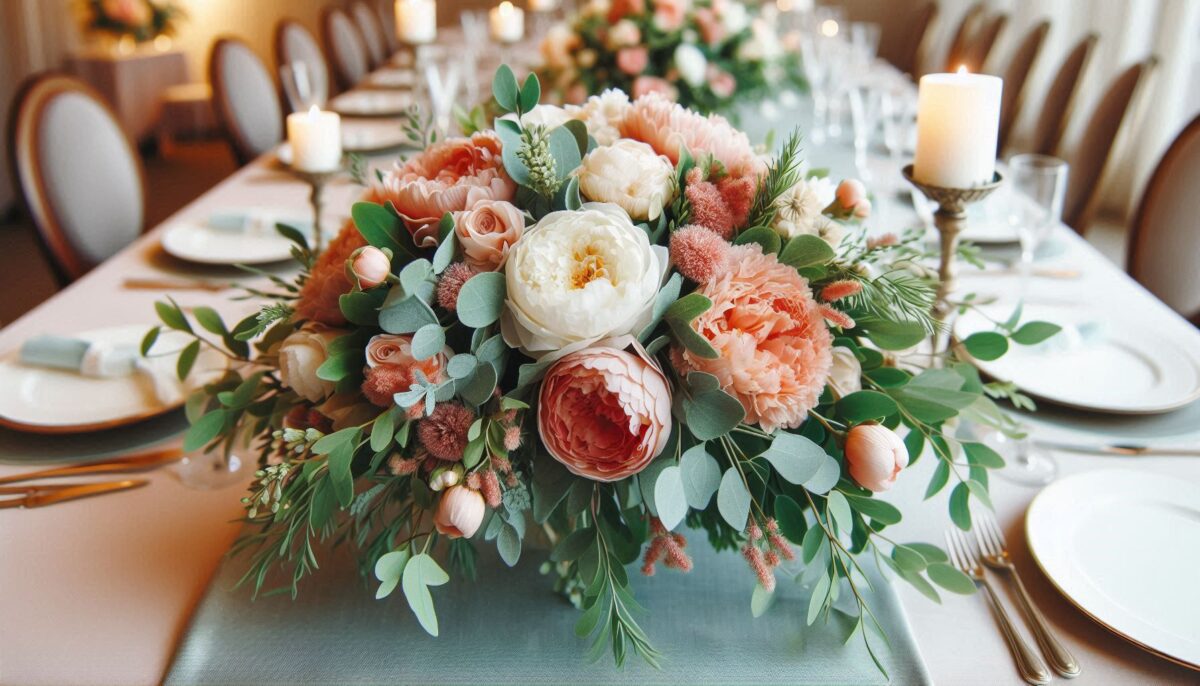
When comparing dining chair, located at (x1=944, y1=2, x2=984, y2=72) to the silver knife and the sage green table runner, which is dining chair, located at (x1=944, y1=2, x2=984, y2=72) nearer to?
the silver knife

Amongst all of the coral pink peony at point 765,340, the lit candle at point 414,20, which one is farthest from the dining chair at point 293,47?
the coral pink peony at point 765,340

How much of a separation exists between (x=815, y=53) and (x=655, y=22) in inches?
39.1

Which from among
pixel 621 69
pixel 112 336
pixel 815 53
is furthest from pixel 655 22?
pixel 112 336

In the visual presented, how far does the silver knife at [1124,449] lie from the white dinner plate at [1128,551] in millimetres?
89

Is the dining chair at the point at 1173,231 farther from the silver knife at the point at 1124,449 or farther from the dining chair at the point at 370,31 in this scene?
the dining chair at the point at 370,31

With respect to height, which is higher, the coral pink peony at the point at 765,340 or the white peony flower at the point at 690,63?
the white peony flower at the point at 690,63

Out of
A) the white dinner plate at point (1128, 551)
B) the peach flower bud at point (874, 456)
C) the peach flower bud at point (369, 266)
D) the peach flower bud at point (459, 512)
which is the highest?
the peach flower bud at point (369, 266)

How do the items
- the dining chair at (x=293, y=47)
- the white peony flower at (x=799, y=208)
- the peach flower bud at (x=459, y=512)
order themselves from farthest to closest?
the dining chair at (x=293, y=47) → the white peony flower at (x=799, y=208) → the peach flower bud at (x=459, y=512)

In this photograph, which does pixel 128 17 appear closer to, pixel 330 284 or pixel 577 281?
pixel 330 284

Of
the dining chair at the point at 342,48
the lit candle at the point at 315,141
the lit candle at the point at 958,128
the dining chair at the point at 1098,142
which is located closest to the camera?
the lit candle at the point at 958,128

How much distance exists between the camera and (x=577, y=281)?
610 mm

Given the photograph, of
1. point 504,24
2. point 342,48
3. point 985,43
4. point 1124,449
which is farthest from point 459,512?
point 342,48

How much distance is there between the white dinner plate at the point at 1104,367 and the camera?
1010 mm

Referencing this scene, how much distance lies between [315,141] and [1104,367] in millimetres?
1038
